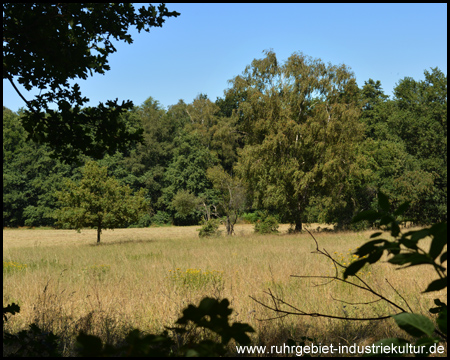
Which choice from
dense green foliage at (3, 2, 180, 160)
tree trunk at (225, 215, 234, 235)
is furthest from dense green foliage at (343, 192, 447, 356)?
tree trunk at (225, 215, 234, 235)

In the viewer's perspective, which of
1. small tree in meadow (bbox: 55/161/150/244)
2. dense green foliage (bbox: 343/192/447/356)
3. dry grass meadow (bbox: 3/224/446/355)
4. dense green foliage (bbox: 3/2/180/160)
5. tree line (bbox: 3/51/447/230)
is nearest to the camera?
dense green foliage (bbox: 343/192/447/356)

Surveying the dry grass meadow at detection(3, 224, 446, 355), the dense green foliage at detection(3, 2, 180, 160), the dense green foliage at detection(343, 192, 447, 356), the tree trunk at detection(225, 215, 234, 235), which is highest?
the dense green foliage at detection(3, 2, 180, 160)

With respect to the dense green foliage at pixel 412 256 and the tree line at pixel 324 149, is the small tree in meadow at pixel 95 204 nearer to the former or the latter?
the tree line at pixel 324 149

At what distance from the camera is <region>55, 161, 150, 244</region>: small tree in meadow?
72.7 ft

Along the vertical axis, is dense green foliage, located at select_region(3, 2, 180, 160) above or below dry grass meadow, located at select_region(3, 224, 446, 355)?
above

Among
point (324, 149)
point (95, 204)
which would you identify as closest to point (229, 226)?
point (324, 149)

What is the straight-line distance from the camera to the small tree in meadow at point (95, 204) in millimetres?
22172

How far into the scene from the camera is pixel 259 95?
26.9 meters

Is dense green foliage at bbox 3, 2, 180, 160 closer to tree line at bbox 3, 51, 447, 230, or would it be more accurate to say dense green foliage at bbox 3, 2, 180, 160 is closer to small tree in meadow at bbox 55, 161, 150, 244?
small tree in meadow at bbox 55, 161, 150, 244

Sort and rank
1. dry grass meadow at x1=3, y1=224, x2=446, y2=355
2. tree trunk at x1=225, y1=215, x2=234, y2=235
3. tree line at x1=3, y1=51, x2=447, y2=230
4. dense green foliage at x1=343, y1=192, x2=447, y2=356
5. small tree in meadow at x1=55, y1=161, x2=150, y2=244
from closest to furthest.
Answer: dense green foliage at x1=343, y1=192, x2=447, y2=356, dry grass meadow at x1=3, y1=224, x2=446, y2=355, small tree in meadow at x1=55, y1=161, x2=150, y2=244, tree line at x1=3, y1=51, x2=447, y2=230, tree trunk at x1=225, y1=215, x2=234, y2=235

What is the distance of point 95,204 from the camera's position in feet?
72.8

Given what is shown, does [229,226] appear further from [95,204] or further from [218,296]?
[218,296]

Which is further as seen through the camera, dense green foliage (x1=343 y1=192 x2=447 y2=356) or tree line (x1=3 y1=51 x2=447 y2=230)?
tree line (x1=3 y1=51 x2=447 y2=230)

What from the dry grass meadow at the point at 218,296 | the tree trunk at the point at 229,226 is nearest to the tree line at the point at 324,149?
the tree trunk at the point at 229,226
